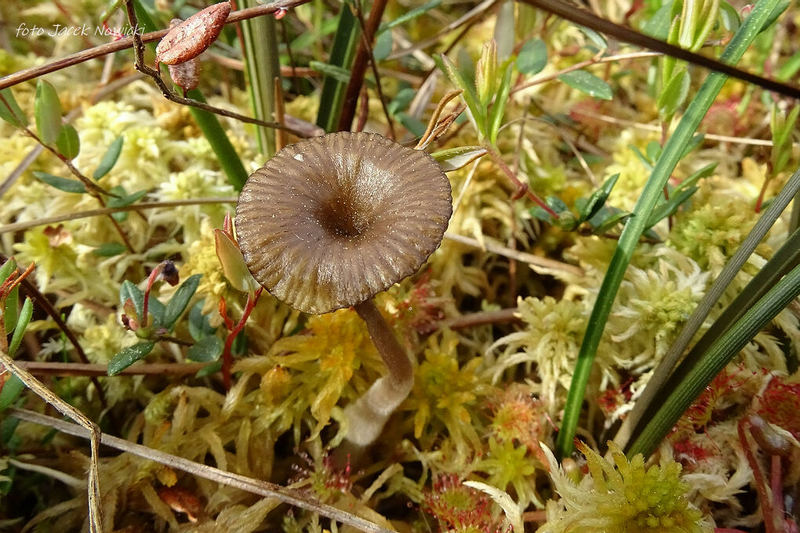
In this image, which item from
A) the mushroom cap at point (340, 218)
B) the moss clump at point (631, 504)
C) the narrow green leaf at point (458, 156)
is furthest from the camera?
the narrow green leaf at point (458, 156)

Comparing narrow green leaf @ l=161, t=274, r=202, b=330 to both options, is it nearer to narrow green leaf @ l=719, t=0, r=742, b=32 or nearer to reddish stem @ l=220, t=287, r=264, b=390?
reddish stem @ l=220, t=287, r=264, b=390

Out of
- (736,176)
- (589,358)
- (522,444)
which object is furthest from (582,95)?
(522,444)

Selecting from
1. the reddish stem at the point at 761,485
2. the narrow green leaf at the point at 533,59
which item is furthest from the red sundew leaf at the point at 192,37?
the reddish stem at the point at 761,485

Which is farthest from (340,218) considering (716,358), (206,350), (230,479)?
(716,358)

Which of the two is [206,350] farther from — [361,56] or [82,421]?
[361,56]

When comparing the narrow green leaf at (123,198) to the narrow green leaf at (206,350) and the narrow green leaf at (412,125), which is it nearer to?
the narrow green leaf at (206,350)

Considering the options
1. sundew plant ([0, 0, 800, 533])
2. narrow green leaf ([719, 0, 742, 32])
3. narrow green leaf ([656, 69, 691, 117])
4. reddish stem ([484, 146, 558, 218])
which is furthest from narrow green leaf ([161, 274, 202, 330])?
narrow green leaf ([719, 0, 742, 32])
